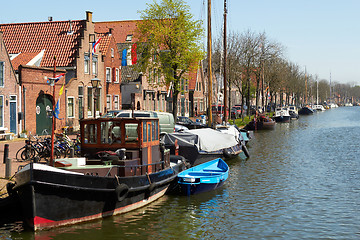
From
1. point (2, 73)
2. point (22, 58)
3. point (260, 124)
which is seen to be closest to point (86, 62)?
point (22, 58)

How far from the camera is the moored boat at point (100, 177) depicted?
43.4ft

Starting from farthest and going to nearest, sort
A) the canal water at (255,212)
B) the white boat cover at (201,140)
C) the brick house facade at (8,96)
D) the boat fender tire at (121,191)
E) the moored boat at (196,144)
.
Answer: the brick house facade at (8,96)
the white boat cover at (201,140)
the moored boat at (196,144)
the boat fender tire at (121,191)
the canal water at (255,212)

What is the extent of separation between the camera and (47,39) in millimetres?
43312

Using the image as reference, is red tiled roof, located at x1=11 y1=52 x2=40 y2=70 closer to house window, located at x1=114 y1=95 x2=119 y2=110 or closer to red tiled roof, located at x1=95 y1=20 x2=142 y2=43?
house window, located at x1=114 y1=95 x2=119 y2=110

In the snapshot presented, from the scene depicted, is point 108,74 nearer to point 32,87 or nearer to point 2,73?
point 32,87

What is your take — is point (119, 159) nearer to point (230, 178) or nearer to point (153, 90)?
point (230, 178)

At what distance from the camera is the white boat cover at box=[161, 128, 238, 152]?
83.5 ft

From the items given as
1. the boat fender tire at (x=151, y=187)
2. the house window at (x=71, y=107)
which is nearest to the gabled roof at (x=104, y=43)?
the house window at (x=71, y=107)

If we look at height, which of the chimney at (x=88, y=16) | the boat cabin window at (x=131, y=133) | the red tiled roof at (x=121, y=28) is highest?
the red tiled roof at (x=121, y=28)

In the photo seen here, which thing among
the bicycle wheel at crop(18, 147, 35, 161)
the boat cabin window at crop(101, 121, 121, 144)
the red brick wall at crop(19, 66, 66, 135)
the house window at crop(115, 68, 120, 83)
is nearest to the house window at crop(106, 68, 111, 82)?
the house window at crop(115, 68, 120, 83)

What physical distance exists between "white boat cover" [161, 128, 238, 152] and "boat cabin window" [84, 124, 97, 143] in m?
8.20

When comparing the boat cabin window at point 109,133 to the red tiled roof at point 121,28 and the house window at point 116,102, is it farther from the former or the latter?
the red tiled roof at point 121,28

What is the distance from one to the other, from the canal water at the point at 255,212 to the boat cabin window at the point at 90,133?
3.17m

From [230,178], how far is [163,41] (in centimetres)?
2022
